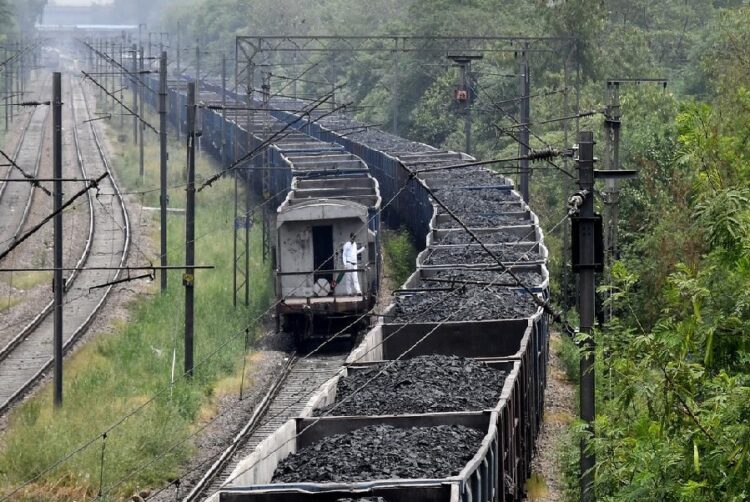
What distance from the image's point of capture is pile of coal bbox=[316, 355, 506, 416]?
46.6 feet

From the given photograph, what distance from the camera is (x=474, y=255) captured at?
78.3ft

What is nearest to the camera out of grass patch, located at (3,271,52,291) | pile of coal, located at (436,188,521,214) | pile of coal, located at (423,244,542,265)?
pile of coal, located at (423,244,542,265)

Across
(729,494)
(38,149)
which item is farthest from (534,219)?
(38,149)

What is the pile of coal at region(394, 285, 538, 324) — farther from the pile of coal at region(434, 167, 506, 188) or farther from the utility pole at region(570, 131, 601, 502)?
the pile of coal at region(434, 167, 506, 188)

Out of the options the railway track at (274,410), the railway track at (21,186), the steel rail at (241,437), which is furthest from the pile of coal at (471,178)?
the railway track at (21,186)

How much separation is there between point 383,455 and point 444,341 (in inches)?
248

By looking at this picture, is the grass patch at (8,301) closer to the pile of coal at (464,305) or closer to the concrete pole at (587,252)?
the pile of coal at (464,305)

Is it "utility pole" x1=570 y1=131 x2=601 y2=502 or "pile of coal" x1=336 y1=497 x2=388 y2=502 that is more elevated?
"utility pole" x1=570 y1=131 x2=601 y2=502

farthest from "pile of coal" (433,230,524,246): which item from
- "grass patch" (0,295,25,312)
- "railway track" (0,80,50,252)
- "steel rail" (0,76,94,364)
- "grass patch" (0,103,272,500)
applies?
"grass patch" (0,295,25,312)

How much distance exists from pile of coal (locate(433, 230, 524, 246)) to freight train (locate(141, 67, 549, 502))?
0.11ft

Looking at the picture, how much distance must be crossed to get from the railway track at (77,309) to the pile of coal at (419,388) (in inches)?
130

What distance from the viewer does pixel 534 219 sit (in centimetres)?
2736

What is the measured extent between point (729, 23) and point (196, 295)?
19.7 meters

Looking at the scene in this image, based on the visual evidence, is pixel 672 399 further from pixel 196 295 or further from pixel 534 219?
pixel 196 295
